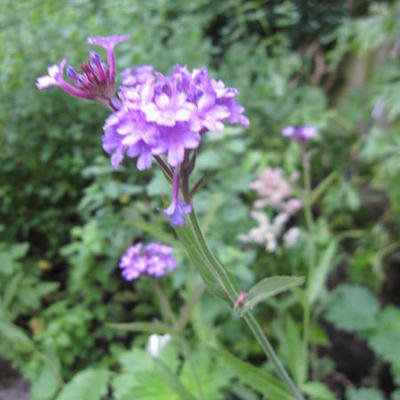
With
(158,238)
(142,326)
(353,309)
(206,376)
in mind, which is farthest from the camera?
(353,309)

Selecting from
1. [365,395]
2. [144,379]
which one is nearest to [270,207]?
[365,395]

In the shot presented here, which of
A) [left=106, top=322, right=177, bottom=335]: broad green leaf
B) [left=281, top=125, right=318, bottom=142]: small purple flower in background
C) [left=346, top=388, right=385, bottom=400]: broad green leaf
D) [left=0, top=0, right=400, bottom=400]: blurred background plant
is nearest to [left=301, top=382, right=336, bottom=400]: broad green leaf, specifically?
[left=0, top=0, right=400, bottom=400]: blurred background plant

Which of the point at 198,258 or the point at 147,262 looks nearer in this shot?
the point at 198,258

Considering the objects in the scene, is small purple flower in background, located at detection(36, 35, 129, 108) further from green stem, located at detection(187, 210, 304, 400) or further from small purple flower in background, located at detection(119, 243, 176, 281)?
small purple flower in background, located at detection(119, 243, 176, 281)

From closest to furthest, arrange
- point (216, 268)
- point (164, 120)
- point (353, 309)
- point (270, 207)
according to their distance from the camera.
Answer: point (164, 120) < point (216, 268) < point (353, 309) < point (270, 207)

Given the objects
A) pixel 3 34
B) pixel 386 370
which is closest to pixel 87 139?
pixel 3 34

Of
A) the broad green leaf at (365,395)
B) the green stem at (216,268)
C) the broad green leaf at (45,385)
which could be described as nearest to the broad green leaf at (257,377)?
the green stem at (216,268)

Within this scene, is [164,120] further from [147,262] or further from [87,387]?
[87,387]
